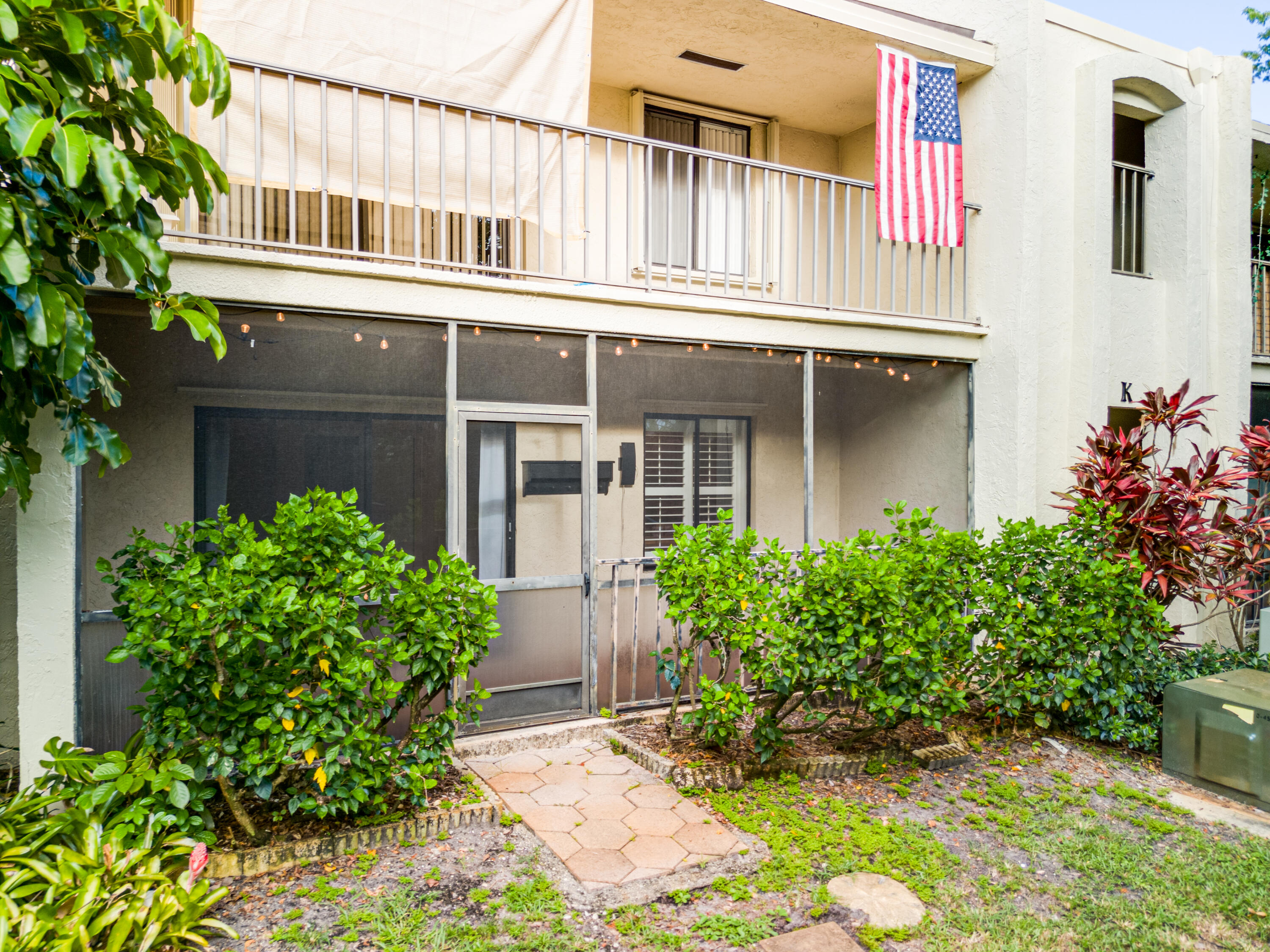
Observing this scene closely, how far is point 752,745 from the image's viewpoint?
16.5ft

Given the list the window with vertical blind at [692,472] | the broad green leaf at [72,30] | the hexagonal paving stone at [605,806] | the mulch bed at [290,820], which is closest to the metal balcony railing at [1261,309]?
the window with vertical blind at [692,472]

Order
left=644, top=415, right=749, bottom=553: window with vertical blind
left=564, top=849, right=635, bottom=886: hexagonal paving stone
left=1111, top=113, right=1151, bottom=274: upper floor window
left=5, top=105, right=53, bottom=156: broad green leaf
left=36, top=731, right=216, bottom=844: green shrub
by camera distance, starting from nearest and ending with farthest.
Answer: left=5, top=105, right=53, bottom=156: broad green leaf
left=36, top=731, right=216, bottom=844: green shrub
left=564, top=849, right=635, bottom=886: hexagonal paving stone
left=644, top=415, right=749, bottom=553: window with vertical blind
left=1111, top=113, right=1151, bottom=274: upper floor window

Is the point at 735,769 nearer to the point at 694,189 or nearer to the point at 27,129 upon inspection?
the point at 27,129

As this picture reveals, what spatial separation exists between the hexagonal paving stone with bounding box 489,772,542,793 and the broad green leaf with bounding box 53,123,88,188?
3578 millimetres

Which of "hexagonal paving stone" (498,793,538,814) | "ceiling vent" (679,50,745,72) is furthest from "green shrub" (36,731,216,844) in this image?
"ceiling vent" (679,50,745,72)

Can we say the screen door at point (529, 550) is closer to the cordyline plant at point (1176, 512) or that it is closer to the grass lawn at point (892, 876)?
the grass lawn at point (892, 876)

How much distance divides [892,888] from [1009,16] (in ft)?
23.9

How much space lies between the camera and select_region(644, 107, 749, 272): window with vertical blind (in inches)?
298

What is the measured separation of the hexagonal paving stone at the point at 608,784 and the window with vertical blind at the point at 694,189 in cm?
475

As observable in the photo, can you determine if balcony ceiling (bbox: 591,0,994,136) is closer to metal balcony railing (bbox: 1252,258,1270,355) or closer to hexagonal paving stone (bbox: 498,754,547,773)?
metal balcony railing (bbox: 1252,258,1270,355)

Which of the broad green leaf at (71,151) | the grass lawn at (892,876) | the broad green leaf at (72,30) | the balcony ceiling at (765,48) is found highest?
the balcony ceiling at (765,48)

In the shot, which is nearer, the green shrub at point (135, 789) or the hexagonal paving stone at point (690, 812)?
the green shrub at point (135, 789)

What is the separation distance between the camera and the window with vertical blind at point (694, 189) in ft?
24.8

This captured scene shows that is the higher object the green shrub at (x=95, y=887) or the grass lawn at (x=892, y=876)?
the green shrub at (x=95, y=887)
